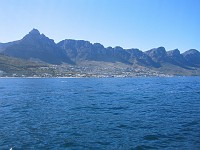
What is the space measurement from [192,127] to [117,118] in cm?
1434

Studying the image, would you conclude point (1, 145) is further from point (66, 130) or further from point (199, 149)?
point (199, 149)

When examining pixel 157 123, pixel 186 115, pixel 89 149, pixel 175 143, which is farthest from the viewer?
pixel 186 115

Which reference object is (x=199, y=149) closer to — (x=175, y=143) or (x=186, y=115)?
(x=175, y=143)

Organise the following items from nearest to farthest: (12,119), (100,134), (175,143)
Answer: (175,143) < (100,134) < (12,119)

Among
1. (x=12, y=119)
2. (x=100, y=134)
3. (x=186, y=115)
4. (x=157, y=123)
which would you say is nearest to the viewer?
(x=100, y=134)

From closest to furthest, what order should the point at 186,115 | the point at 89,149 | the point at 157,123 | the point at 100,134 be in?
1. the point at 89,149
2. the point at 100,134
3. the point at 157,123
4. the point at 186,115

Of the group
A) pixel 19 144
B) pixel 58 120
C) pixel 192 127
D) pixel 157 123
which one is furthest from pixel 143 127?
pixel 19 144

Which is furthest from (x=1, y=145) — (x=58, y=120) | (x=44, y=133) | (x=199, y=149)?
(x=199, y=149)

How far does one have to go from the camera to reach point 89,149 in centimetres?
3138

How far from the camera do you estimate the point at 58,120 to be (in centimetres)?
4884

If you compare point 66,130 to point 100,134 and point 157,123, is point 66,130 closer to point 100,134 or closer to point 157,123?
point 100,134

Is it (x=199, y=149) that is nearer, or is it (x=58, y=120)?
(x=199, y=149)

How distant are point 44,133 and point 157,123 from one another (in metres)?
20.0

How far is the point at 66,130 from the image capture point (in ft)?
133
